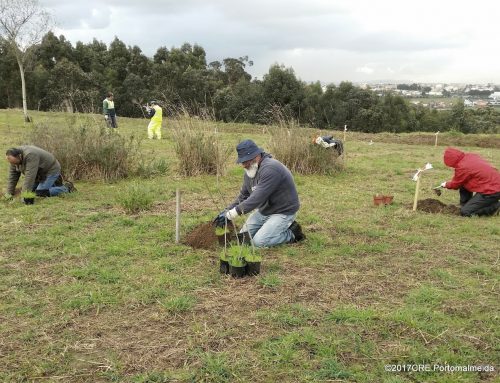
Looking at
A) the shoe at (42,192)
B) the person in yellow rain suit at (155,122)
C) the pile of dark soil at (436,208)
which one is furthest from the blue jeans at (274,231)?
the person in yellow rain suit at (155,122)

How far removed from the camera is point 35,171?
6.50 metres

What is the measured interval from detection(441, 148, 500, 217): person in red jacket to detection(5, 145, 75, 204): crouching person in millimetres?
5914

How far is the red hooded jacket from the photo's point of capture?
20.7 ft

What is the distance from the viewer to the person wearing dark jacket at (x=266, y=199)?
462 cm

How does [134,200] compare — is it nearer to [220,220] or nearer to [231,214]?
[220,220]

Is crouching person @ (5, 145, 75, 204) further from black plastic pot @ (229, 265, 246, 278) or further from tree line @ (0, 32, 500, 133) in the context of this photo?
tree line @ (0, 32, 500, 133)

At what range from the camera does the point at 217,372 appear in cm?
278

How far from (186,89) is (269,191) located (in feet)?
93.1

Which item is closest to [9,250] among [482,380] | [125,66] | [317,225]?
[317,225]

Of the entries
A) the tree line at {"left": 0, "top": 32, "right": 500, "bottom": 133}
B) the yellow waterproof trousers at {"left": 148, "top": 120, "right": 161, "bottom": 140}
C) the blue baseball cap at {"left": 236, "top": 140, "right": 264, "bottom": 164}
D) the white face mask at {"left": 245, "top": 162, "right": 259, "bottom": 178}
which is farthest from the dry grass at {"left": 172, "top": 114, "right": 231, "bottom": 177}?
the tree line at {"left": 0, "top": 32, "right": 500, "bottom": 133}

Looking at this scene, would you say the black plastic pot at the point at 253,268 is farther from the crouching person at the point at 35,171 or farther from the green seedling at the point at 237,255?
the crouching person at the point at 35,171

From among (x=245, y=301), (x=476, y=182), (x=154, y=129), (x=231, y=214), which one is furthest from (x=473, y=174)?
(x=154, y=129)

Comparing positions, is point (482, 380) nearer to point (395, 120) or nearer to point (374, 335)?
point (374, 335)

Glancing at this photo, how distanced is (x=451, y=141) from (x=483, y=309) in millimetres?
16182
